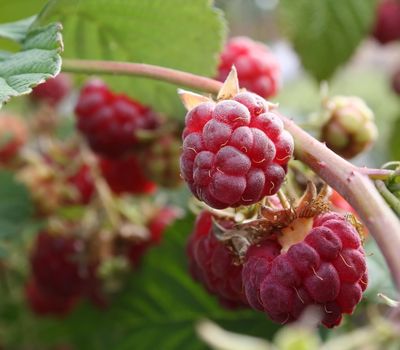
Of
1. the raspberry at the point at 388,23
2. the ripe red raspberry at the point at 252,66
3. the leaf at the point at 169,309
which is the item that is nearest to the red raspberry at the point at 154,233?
the leaf at the point at 169,309

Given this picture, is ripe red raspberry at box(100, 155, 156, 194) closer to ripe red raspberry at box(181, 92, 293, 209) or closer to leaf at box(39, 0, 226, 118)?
leaf at box(39, 0, 226, 118)

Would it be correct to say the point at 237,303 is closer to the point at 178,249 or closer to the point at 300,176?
the point at 300,176

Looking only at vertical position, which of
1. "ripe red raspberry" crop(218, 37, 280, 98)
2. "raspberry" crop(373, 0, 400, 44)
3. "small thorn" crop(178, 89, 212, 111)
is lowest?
"raspberry" crop(373, 0, 400, 44)

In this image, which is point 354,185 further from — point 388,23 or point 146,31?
point 388,23

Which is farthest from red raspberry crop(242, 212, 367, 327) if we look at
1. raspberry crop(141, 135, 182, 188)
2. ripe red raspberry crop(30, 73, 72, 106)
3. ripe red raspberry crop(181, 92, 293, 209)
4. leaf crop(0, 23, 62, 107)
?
ripe red raspberry crop(30, 73, 72, 106)

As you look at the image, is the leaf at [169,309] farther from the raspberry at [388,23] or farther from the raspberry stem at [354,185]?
the raspberry at [388,23]
